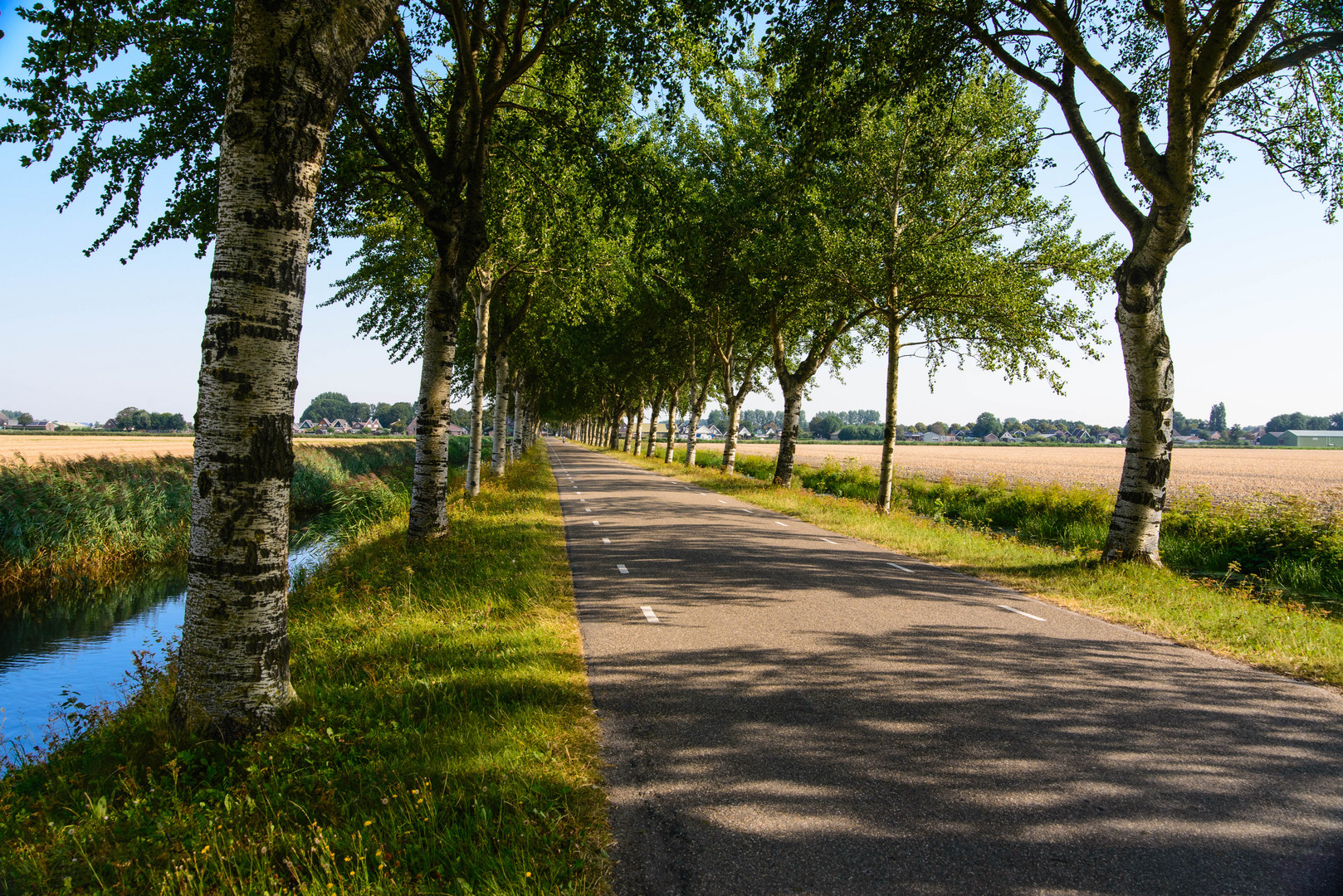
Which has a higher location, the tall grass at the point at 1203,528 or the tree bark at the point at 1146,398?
the tree bark at the point at 1146,398

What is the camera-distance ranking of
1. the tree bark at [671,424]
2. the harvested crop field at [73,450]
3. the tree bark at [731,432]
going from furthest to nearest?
the tree bark at [671,424] < the tree bark at [731,432] < the harvested crop field at [73,450]

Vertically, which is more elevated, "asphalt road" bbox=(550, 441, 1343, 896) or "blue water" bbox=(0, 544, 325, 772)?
"asphalt road" bbox=(550, 441, 1343, 896)

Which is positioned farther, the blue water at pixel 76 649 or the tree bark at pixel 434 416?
the tree bark at pixel 434 416

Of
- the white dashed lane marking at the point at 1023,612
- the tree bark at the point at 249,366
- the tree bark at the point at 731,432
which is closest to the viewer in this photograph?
the tree bark at the point at 249,366

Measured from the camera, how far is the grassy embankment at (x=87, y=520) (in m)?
12.5

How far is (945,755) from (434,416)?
30.7 ft

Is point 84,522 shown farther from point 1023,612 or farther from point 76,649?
point 1023,612

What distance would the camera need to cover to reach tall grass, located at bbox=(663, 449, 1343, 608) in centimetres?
1273

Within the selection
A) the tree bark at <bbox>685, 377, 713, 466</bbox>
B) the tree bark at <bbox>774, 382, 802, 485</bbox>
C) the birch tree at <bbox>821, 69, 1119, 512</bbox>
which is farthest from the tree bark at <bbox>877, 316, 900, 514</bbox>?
the tree bark at <bbox>685, 377, 713, 466</bbox>

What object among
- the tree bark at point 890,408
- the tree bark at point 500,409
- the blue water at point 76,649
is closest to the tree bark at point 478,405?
the tree bark at point 500,409

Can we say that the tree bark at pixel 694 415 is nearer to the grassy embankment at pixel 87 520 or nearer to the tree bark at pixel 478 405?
the tree bark at pixel 478 405

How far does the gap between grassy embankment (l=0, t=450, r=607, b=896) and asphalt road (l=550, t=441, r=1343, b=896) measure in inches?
14.7

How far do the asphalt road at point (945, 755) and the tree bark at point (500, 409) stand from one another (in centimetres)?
1744

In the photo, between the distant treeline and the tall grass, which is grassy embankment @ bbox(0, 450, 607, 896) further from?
the distant treeline
